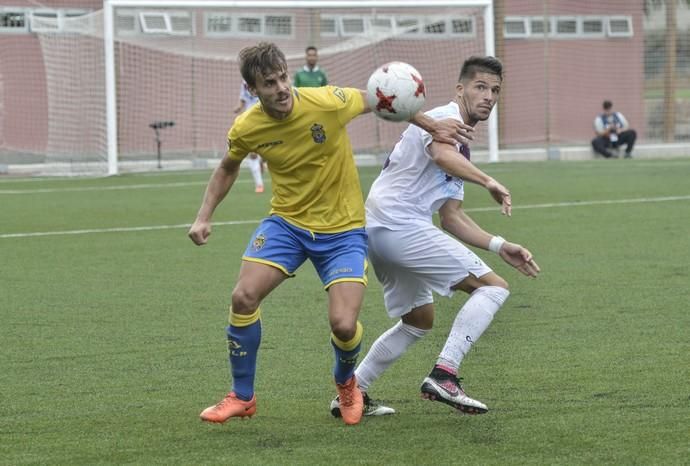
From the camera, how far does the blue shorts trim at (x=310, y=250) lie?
5934 millimetres

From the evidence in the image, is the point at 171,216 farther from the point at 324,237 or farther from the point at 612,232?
the point at 324,237

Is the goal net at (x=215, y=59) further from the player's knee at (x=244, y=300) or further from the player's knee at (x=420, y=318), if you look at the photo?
the player's knee at (x=244, y=300)

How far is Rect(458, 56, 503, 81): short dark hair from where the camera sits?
6.13 metres

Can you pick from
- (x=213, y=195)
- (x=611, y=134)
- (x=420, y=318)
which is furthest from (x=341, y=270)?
(x=611, y=134)

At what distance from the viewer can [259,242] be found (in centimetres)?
599

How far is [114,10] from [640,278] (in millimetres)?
15104

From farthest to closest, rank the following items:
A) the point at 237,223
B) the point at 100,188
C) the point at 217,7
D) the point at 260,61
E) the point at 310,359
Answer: the point at 217,7
the point at 100,188
the point at 237,223
the point at 310,359
the point at 260,61

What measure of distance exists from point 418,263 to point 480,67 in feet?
3.26

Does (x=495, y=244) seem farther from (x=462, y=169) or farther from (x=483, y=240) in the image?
(x=462, y=169)

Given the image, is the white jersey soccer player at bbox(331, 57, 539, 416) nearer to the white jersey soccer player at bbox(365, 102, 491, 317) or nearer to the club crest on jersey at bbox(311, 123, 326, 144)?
the white jersey soccer player at bbox(365, 102, 491, 317)

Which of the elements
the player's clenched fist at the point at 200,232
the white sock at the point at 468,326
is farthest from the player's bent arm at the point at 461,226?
the player's clenched fist at the point at 200,232

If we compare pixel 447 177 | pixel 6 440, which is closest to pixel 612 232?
pixel 447 177

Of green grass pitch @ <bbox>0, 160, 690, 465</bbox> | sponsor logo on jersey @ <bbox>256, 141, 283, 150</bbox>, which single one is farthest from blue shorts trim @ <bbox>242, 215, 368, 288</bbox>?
green grass pitch @ <bbox>0, 160, 690, 465</bbox>

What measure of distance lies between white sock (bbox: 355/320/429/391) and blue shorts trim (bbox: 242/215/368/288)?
466 mm
